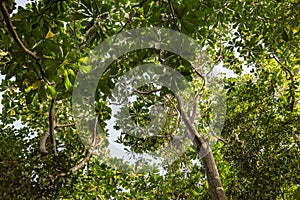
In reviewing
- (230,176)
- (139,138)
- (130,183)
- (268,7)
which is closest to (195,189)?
(230,176)

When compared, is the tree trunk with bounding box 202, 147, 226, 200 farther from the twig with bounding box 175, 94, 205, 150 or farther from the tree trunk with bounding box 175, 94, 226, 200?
the twig with bounding box 175, 94, 205, 150

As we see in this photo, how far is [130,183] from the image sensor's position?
28.4ft

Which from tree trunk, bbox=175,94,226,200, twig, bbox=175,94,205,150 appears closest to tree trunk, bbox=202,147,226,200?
tree trunk, bbox=175,94,226,200

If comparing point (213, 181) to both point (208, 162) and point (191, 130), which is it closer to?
point (208, 162)

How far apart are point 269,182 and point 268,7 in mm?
4367

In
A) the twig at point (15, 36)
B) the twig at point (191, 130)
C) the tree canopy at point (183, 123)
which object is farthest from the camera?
the twig at point (191, 130)

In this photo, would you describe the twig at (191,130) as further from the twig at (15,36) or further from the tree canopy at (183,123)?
the twig at (15,36)

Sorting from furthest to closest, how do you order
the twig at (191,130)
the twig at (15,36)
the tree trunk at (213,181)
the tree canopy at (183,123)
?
the twig at (191,130)
the tree trunk at (213,181)
the tree canopy at (183,123)
the twig at (15,36)

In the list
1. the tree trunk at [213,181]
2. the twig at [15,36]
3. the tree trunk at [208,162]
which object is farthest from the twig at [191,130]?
the twig at [15,36]

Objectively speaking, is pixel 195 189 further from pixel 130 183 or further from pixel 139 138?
pixel 139 138

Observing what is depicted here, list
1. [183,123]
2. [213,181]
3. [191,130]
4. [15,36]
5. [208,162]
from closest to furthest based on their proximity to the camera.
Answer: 1. [15,36]
2. [213,181]
3. [208,162]
4. [191,130]
5. [183,123]

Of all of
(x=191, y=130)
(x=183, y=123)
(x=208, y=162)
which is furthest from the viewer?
(x=183, y=123)

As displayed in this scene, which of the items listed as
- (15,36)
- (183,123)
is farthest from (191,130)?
(15,36)

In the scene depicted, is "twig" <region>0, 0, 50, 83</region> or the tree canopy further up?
the tree canopy
